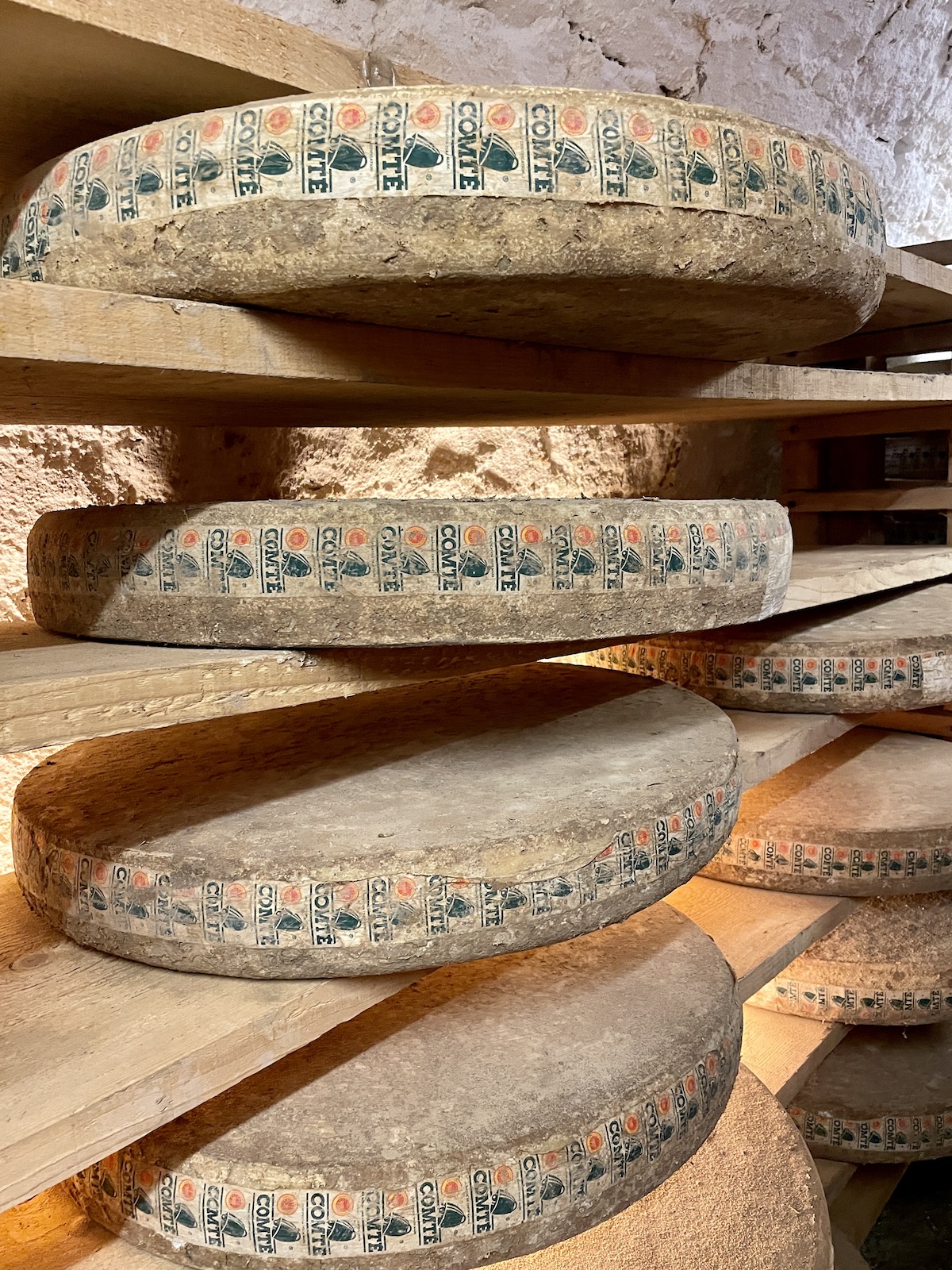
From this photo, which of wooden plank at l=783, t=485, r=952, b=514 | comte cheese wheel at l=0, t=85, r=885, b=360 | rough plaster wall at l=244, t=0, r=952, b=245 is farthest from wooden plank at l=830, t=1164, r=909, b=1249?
rough plaster wall at l=244, t=0, r=952, b=245

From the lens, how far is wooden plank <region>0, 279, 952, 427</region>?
2.74 ft

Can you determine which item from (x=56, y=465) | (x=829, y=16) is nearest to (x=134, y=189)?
(x=56, y=465)

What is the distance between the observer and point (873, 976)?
84.0 inches

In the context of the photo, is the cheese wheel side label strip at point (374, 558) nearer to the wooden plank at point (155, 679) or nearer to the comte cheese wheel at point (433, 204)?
the wooden plank at point (155, 679)

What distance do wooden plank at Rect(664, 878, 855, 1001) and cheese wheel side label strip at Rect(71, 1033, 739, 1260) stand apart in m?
0.60

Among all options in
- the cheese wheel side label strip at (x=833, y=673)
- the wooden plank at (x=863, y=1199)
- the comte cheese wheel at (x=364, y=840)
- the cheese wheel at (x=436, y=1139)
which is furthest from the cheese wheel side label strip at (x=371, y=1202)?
the wooden plank at (x=863, y=1199)

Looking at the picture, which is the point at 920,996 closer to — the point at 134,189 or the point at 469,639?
the point at 469,639

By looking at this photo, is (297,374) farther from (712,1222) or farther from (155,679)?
(712,1222)

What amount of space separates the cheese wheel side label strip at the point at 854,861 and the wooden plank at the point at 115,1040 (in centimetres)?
111

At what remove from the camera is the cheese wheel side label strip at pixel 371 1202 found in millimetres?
1045

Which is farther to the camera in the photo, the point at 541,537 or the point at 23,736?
the point at 541,537

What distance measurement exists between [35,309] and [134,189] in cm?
18

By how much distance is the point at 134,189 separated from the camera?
90 centimetres

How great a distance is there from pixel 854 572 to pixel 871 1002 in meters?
0.93
